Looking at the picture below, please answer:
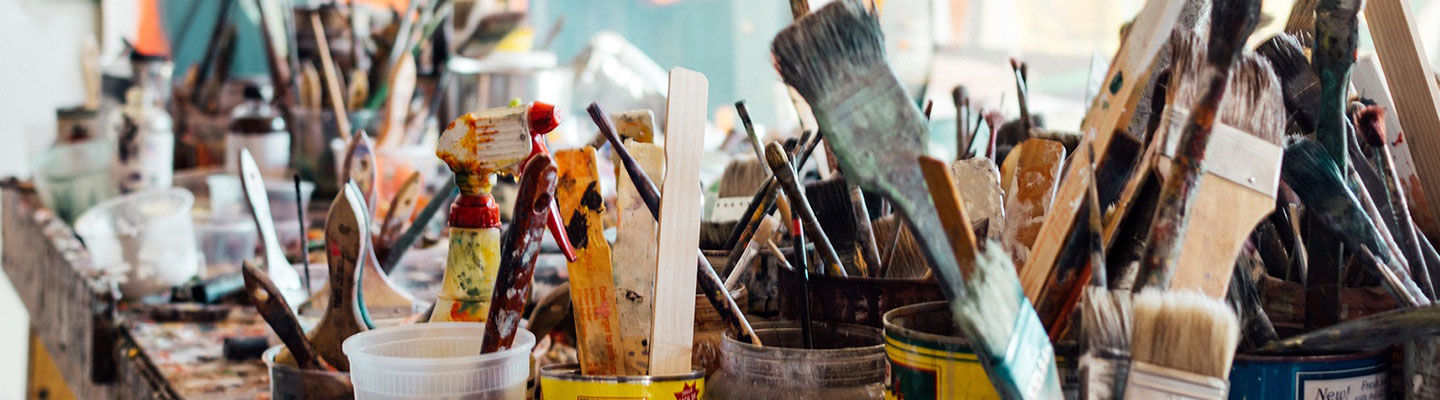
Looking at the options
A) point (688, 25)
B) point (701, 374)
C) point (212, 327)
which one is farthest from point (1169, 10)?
point (688, 25)

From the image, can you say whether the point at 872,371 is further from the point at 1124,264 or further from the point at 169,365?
the point at 169,365

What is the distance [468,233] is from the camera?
0.60 m

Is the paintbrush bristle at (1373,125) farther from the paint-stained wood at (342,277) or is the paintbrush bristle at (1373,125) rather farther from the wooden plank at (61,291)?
the wooden plank at (61,291)

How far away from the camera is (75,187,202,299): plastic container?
1.15 meters

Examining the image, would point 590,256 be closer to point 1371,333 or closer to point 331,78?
point 1371,333

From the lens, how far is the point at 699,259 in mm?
524

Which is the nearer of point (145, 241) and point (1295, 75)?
point (1295, 75)

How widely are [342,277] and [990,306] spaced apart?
1.41 ft

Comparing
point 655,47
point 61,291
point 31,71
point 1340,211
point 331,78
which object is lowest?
point 61,291

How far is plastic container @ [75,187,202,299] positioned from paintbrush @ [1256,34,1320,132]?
1065 millimetres

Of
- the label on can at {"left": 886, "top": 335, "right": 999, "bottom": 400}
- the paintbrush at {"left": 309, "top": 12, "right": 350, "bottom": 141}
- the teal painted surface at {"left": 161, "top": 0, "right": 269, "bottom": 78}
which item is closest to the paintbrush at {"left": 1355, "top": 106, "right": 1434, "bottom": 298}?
the label on can at {"left": 886, "top": 335, "right": 999, "bottom": 400}

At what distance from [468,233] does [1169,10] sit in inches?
14.3

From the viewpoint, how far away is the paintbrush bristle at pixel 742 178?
2.48ft

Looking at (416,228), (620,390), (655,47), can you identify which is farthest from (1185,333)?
(655,47)
